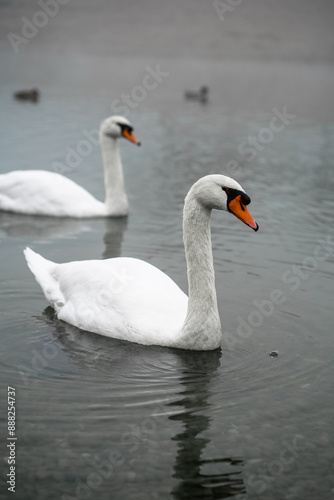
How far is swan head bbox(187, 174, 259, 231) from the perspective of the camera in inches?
250

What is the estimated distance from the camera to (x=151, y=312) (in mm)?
6875

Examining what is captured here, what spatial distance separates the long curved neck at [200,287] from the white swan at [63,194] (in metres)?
5.49

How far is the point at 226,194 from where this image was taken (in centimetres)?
638

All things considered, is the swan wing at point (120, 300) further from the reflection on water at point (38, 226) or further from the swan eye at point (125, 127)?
the swan eye at point (125, 127)

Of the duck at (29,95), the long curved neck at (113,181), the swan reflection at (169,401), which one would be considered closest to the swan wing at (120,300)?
the swan reflection at (169,401)

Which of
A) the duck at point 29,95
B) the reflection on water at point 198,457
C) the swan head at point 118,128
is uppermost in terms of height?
the duck at point 29,95

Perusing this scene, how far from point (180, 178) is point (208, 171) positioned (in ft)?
3.63

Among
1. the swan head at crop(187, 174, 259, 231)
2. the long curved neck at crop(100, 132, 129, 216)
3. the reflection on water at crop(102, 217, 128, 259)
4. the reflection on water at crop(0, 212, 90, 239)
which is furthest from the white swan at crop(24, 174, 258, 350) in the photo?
the long curved neck at crop(100, 132, 129, 216)

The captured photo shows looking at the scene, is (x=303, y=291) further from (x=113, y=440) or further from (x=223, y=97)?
(x=223, y=97)

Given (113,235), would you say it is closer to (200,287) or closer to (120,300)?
(120,300)

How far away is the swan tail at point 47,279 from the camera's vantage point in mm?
7527

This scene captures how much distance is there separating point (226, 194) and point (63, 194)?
19.7 ft

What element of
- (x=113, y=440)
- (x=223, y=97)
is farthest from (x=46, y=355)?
(x=223, y=97)

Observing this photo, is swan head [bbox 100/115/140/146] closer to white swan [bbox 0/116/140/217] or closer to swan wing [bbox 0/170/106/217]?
white swan [bbox 0/116/140/217]
